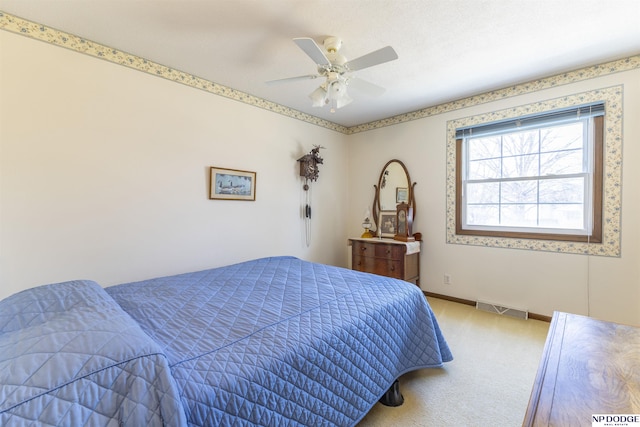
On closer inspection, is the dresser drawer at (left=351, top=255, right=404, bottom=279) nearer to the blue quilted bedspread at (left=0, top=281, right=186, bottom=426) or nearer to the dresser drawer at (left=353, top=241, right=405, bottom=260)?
the dresser drawer at (left=353, top=241, right=405, bottom=260)

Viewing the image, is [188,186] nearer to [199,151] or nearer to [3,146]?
[199,151]

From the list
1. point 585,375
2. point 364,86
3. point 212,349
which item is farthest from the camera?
point 364,86

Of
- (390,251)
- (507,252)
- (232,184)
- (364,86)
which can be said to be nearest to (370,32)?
(364,86)

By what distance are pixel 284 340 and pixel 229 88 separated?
9.11 ft

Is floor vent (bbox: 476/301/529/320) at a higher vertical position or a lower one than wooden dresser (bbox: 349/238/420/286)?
lower

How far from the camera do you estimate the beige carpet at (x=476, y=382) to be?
5.13 ft

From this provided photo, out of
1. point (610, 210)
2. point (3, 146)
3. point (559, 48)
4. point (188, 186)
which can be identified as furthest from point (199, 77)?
point (610, 210)

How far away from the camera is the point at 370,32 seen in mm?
2035

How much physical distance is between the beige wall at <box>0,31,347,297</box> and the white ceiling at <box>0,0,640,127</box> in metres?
0.32

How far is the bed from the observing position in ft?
2.31

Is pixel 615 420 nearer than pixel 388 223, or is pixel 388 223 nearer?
pixel 615 420

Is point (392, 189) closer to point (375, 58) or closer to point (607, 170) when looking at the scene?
point (607, 170)

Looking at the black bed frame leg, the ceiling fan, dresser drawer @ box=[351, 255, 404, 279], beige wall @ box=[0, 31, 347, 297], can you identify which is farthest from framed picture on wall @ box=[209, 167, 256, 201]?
the black bed frame leg

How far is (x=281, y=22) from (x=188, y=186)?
167cm
